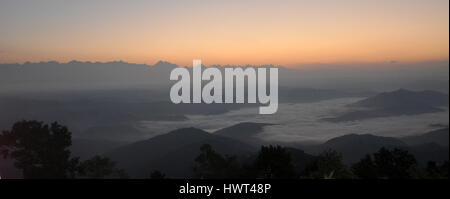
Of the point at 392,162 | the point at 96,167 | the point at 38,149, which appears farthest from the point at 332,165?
the point at 38,149

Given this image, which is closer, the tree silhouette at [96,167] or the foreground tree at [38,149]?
the foreground tree at [38,149]

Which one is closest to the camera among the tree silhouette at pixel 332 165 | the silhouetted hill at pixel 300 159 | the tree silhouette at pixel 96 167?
the tree silhouette at pixel 332 165

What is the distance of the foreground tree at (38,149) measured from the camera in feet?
144

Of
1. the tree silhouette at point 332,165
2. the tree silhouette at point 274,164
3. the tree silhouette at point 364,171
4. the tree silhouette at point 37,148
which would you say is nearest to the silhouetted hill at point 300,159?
the tree silhouette at point 364,171

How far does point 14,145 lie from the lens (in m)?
45.1

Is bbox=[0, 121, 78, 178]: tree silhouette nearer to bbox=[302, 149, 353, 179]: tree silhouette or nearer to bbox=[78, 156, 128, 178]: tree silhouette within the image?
bbox=[78, 156, 128, 178]: tree silhouette

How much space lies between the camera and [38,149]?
45062 millimetres

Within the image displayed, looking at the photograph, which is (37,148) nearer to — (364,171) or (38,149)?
(38,149)

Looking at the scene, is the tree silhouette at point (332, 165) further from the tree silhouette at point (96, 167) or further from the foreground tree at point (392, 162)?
the tree silhouette at point (96, 167)

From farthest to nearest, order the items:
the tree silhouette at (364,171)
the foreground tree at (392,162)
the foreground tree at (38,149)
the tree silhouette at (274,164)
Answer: the foreground tree at (392,162), the foreground tree at (38,149), the tree silhouette at (364,171), the tree silhouette at (274,164)

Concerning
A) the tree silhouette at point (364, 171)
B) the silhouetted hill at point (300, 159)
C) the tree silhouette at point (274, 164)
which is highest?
the tree silhouette at point (274, 164)
